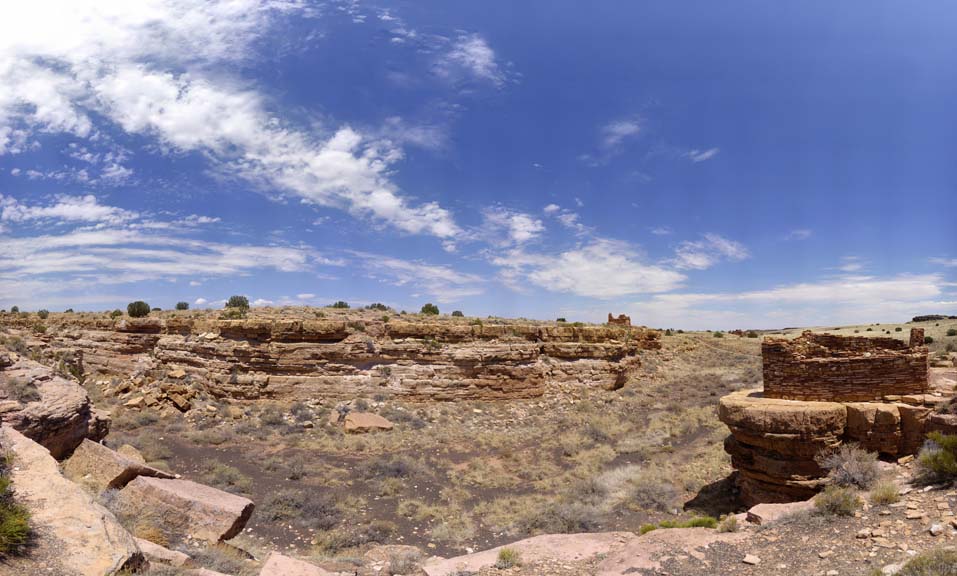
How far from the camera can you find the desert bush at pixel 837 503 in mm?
6797

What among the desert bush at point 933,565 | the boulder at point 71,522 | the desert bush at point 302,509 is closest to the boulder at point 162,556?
the boulder at point 71,522

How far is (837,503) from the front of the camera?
690 cm

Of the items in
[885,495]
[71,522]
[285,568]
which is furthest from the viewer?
[885,495]

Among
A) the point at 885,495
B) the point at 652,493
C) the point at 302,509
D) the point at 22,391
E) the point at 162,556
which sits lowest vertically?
the point at 302,509

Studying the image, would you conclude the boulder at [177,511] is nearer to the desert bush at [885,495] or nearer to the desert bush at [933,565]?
the desert bush at [933,565]

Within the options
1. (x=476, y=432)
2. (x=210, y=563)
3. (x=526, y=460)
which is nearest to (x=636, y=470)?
(x=526, y=460)

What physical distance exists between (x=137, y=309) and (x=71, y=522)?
25.7 m

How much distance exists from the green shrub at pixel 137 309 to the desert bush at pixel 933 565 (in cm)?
3090

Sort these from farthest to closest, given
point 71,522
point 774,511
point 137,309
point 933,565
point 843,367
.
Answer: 1. point 137,309
2. point 843,367
3. point 774,511
4. point 71,522
5. point 933,565

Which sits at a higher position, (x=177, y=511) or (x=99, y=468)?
(x=99, y=468)

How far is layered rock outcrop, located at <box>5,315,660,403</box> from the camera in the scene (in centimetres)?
1886

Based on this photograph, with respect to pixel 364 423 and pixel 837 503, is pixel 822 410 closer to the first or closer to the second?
pixel 837 503

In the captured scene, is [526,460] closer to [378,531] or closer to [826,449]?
[378,531]

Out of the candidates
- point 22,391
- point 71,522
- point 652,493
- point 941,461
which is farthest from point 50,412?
point 941,461
